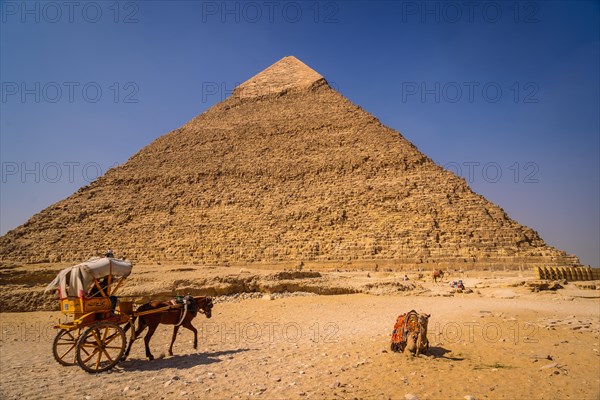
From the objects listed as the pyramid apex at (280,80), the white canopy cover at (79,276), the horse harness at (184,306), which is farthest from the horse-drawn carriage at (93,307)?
the pyramid apex at (280,80)

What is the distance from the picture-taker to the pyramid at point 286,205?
25312 mm

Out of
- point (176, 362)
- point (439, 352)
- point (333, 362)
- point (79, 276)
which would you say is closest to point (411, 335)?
point (439, 352)

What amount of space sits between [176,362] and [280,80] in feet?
165

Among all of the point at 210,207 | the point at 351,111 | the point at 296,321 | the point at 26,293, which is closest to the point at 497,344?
the point at 296,321

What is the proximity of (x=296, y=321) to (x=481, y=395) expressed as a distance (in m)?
4.21

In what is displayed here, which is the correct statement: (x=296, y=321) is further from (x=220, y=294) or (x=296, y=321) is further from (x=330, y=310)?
(x=220, y=294)

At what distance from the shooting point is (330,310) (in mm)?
8758

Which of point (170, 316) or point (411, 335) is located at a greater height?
point (170, 316)

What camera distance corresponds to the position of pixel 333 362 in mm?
4570

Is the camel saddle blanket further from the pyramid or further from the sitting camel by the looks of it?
the pyramid

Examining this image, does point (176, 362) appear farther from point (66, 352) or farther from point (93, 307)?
point (66, 352)

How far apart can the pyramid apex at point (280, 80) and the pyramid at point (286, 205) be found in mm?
1946

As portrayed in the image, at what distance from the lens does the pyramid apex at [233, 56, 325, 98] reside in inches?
1982

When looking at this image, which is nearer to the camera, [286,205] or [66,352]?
[66,352]
